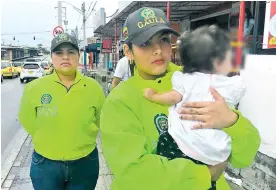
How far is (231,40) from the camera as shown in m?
0.89

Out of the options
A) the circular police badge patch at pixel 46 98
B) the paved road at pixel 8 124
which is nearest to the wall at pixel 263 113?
the circular police badge patch at pixel 46 98

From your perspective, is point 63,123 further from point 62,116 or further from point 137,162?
point 137,162

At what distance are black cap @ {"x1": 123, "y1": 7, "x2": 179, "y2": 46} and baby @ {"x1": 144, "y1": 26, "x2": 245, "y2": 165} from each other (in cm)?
18

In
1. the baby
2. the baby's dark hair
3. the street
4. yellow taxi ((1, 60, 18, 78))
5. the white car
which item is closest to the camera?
the baby's dark hair

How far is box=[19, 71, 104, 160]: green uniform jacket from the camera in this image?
7.98ft

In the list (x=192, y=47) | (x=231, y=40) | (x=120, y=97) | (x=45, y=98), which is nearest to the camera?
(x=231, y=40)

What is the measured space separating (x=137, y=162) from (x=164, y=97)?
29cm

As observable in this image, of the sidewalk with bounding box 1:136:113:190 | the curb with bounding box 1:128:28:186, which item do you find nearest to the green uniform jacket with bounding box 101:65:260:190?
the sidewalk with bounding box 1:136:113:190

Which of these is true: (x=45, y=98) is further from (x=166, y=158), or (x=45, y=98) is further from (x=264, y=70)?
(x=264, y=70)

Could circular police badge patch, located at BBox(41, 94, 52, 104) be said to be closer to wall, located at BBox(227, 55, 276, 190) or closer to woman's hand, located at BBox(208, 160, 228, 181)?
woman's hand, located at BBox(208, 160, 228, 181)

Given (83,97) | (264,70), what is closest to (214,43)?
(83,97)

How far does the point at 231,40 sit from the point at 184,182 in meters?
0.56

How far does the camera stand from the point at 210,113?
4.04 feet

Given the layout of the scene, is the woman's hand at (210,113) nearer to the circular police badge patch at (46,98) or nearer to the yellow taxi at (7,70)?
the circular police badge patch at (46,98)
